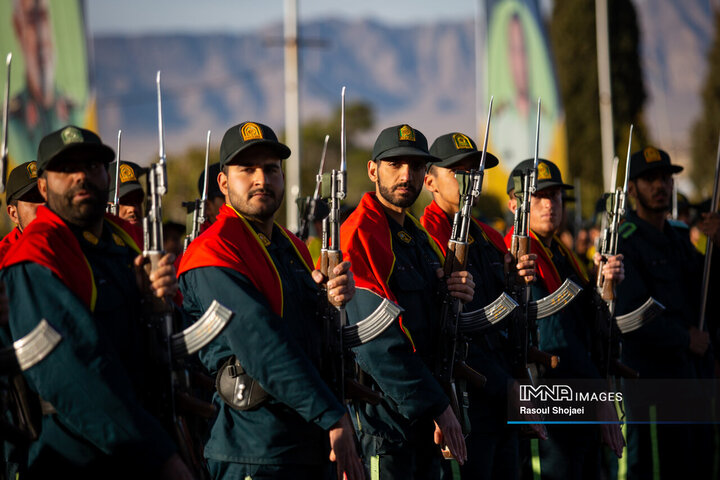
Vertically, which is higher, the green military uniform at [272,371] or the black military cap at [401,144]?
the black military cap at [401,144]

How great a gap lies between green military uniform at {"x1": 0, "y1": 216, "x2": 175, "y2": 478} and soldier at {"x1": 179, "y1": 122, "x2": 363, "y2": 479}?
1.86ft

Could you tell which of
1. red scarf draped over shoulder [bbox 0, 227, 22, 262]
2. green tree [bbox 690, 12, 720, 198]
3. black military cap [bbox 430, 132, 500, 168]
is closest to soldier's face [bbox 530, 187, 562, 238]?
black military cap [bbox 430, 132, 500, 168]

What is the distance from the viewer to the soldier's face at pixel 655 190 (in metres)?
7.83

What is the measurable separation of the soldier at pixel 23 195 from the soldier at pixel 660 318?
408 cm

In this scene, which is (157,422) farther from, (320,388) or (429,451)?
(429,451)

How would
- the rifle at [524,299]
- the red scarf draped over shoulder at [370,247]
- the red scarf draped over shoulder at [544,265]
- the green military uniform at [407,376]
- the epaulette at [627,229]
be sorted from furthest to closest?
the epaulette at [627,229], the red scarf draped over shoulder at [544,265], the rifle at [524,299], the red scarf draped over shoulder at [370,247], the green military uniform at [407,376]

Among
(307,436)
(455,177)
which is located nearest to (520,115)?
(455,177)

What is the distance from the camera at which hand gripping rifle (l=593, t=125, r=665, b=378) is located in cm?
705

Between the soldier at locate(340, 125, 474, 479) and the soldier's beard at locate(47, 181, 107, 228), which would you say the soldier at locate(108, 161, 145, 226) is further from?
Answer: the soldier's beard at locate(47, 181, 107, 228)

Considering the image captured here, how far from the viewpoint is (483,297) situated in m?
6.08

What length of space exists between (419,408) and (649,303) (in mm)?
2785

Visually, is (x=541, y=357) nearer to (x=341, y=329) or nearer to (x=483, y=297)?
(x=483, y=297)

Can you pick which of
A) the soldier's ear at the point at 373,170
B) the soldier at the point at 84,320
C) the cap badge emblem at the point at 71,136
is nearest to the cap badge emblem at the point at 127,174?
the soldier's ear at the point at 373,170

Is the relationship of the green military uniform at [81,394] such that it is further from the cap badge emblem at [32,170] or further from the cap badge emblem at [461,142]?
the cap badge emblem at [461,142]
